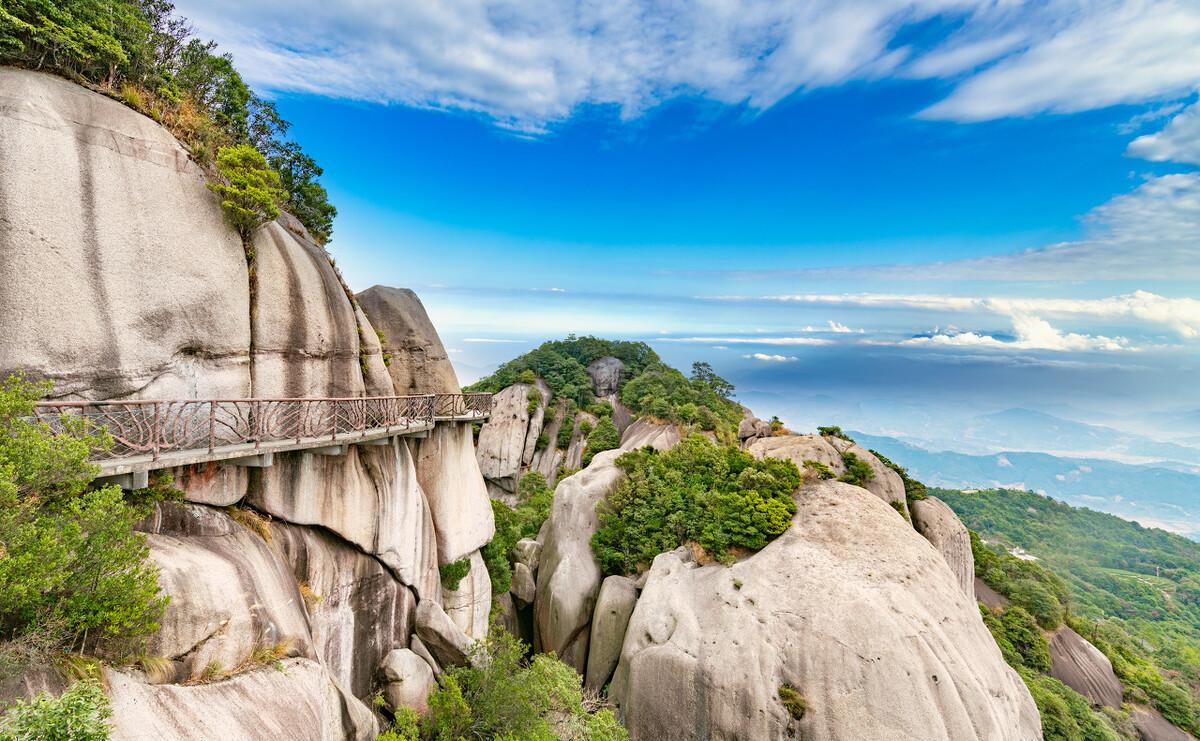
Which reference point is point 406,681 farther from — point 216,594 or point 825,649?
point 825,649

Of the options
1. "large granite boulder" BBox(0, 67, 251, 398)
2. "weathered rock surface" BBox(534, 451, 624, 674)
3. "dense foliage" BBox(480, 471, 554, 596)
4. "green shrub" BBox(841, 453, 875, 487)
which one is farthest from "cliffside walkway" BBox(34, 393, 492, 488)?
"green shrub" BBox(841, 453, 875, 487)

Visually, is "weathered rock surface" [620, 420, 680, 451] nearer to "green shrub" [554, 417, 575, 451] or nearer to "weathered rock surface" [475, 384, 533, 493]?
"green shrub" [554, 417, 575, 451]

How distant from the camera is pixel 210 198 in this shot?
518 inches

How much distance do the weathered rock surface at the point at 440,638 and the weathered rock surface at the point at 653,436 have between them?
25771 millimetres

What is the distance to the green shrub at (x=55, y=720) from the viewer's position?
5250mm

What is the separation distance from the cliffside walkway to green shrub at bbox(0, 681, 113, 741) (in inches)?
170

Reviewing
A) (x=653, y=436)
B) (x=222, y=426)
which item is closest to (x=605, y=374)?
(x=653, y=436)

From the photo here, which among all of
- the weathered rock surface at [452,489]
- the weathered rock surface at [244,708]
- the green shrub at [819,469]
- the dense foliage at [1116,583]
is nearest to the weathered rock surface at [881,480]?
the green shrub at [819,469]

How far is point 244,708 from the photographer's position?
9289 mm

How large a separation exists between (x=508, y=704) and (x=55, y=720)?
35.7 feet

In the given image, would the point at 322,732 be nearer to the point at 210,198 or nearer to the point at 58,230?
the point at 58,230

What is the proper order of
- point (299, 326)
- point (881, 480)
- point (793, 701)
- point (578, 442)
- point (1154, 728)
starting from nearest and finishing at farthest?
point (299, 326)
point (793, 701)
point (881, 480)
point (1154, 728)
point (578, 442)

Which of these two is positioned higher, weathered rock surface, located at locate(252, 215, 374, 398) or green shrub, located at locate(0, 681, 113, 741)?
weathered rock surface, located at locate(252, 215, 374, 398)

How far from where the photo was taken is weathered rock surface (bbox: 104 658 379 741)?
7605 mm
